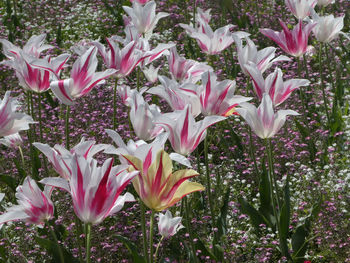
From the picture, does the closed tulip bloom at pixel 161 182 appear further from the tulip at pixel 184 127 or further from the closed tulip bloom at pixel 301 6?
the closed tulip bloom at pixel 301 6

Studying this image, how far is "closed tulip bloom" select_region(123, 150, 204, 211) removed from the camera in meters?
1.42

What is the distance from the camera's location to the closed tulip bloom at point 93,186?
4.38 feet

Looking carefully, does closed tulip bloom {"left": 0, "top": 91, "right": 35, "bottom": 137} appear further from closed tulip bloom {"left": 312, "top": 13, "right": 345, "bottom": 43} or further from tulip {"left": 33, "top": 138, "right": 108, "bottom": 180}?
closed tulip bloom {"left": 312, "top": 13, "right": 345, "bottom": 43}

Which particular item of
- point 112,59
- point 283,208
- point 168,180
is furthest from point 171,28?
point 168,180

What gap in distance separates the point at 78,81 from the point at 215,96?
0.57 metres

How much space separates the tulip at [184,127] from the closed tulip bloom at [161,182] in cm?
33

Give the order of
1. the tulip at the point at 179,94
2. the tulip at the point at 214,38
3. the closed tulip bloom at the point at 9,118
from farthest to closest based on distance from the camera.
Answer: the tulip at the point at 214,38, the tulip at the point at 179,94, the closed tulip bloom at the point at 9,118

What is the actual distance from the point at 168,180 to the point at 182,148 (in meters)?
0.39

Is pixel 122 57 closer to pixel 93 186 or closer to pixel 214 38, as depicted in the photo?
pixel 214 38

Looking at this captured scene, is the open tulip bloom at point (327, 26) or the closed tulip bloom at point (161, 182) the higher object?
the open tulip bloom at point (327, 26)

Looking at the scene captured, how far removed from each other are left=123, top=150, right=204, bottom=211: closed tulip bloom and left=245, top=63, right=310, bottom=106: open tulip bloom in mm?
986

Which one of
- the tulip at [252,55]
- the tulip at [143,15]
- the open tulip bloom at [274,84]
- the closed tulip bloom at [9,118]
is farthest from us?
the tulip at [143,15]

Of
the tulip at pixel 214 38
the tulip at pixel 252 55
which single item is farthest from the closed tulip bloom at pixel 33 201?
the tulip at pixel 214 38

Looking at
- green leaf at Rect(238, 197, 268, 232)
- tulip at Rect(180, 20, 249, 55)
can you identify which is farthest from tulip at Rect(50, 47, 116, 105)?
tulip at Rect(180, 20, 249, 55)
